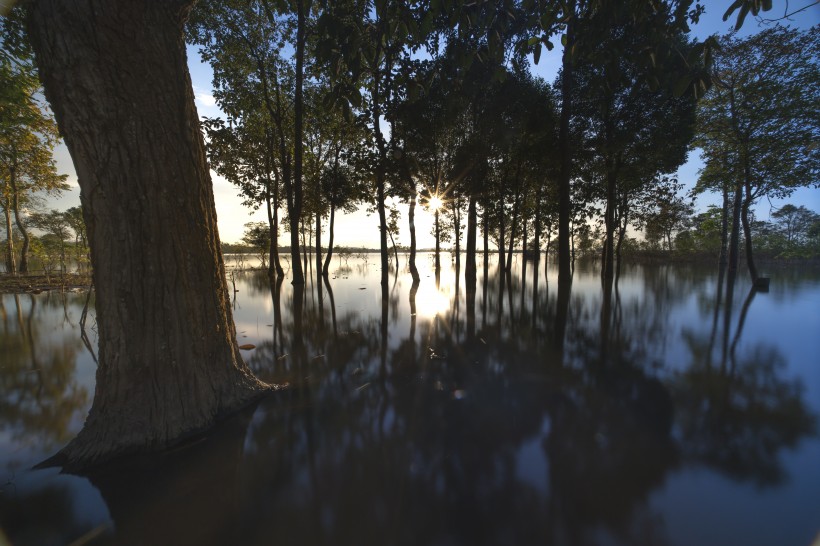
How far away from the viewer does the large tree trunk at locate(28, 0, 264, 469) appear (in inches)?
104

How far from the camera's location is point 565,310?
11.0 metres

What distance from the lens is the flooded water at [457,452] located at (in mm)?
2150

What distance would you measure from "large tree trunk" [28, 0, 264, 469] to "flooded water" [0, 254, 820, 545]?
1.37 feet

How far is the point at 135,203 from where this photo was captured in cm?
282

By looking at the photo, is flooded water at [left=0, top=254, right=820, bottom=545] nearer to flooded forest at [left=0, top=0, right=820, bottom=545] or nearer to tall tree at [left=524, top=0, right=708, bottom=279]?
flooded forest at [left=0, top=0, right=820, bottom=545]

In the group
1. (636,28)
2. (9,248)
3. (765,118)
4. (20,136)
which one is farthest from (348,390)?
(9,248)

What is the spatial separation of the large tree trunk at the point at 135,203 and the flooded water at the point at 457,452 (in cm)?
42

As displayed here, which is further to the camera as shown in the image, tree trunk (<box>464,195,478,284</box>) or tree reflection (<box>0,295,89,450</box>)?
tree trunk (<box>464,195,478,284</box>)

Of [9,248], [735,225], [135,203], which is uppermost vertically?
[735,225]

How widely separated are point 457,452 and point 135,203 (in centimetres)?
395

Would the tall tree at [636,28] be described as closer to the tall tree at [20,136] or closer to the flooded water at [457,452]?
the flooded water at [457,452]

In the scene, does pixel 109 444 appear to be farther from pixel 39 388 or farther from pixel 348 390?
pixel 39 388

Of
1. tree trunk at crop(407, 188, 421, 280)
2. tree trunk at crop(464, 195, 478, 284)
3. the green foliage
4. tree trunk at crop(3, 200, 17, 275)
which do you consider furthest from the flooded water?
tree trunk at crop(3, 200, 17, 275)

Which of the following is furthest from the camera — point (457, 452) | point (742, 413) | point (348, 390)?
point (348, 390)
